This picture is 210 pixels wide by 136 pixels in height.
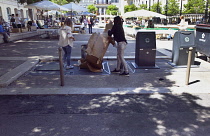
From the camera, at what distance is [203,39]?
8430 mm

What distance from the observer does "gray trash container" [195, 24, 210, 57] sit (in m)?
8.14

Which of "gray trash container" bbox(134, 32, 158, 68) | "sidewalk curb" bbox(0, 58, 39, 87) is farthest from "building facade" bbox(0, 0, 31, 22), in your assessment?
"gray trash container" bbox(134, 32, 158, 68)

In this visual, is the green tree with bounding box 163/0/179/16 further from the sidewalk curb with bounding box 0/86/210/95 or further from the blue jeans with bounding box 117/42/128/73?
the sidewalk curb with bounding box 0/86/210/95

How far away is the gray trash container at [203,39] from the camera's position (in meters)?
8.14

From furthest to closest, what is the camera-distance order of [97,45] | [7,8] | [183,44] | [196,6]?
[196,6]
[7,8]
[183,44]
[97,45]

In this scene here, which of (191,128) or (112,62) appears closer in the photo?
(191,128)

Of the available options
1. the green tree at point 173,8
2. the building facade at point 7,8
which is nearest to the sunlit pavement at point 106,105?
the building facade at point 7,8

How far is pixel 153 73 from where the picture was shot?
22.3 ft

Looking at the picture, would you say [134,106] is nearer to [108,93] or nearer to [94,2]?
[108,93]

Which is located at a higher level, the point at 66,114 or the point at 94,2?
the point at 94,2

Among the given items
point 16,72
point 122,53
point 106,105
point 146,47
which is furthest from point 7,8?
point 106,105

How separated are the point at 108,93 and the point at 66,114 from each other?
1439 mm

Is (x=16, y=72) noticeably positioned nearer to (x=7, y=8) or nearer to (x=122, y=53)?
(x=122, y=53)

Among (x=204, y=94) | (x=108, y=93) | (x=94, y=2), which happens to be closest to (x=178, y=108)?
(x=204, y=94)
